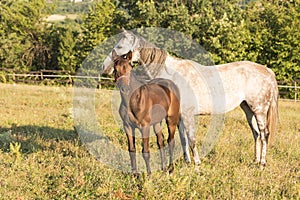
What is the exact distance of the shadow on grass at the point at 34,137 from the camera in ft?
25.2

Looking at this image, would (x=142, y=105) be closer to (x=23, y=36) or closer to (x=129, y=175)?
(x=129, y=175)

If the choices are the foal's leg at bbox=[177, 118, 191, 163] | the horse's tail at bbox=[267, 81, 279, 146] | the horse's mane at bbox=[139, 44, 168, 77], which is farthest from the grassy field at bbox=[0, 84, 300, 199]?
the horse's mane at bbox=[139, 44, 168, 77]

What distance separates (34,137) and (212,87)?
426 cm

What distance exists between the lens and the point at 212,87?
22.8 feet

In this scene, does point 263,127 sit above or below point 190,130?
below

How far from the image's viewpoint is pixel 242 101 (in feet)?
24.6

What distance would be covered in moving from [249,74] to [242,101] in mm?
575

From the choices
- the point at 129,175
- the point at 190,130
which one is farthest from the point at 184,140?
the point at 129,175

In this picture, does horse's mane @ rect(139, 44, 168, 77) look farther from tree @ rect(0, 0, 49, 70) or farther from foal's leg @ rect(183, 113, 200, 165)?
tree @ rect(0, 0, 49, 70)

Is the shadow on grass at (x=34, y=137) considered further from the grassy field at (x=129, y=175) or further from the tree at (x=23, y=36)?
the tree at (x=23, y=36)

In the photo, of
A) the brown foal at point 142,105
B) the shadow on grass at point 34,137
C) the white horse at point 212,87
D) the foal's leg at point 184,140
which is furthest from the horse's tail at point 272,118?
the shadow on grass at point 34,137

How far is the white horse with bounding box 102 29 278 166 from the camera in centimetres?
632

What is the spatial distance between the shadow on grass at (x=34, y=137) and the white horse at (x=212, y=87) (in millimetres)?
2705

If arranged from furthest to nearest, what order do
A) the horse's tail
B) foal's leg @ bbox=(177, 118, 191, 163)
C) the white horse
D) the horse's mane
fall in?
the horse's tail
foal's leg @ bbox=(177, 118, 191, 163)
the white horse
the horse's mane
